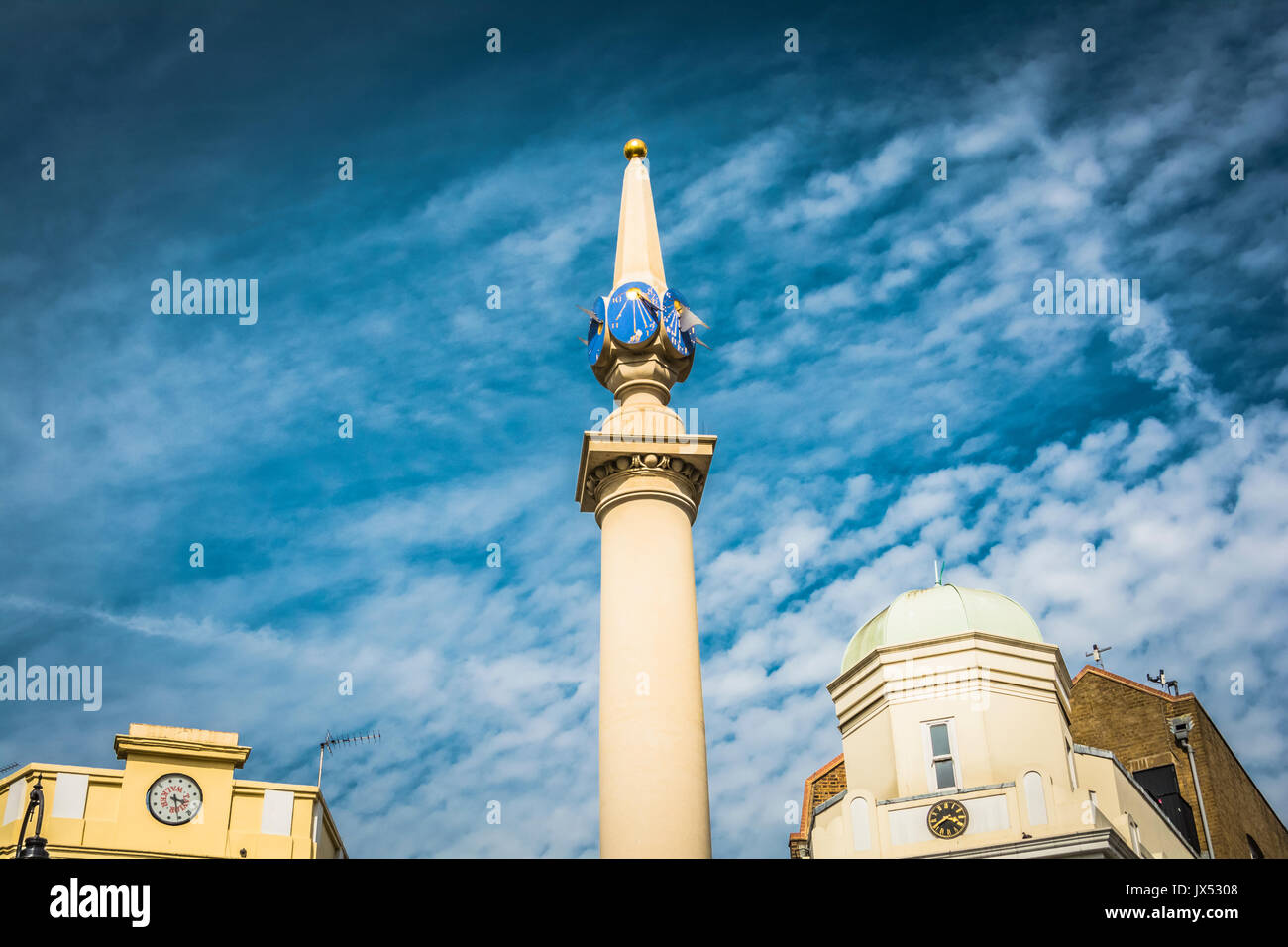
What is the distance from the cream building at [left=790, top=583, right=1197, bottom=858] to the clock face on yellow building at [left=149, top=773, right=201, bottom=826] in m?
13.6

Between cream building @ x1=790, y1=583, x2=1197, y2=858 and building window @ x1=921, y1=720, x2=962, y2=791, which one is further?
building window @ x1=921, y1=720, x2=962, y2=791

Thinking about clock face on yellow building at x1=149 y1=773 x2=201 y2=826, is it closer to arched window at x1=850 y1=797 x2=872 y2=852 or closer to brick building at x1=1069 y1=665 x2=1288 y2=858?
arched window at x1=850 y1=797 x2=872 y2=852

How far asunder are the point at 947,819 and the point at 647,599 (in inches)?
398

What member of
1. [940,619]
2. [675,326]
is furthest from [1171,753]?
[675,326]

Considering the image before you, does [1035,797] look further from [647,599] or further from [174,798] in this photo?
[174,798]

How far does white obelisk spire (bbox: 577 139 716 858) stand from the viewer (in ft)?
60.7

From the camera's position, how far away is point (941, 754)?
1116 inches

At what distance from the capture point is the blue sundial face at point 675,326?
2288 centimetres

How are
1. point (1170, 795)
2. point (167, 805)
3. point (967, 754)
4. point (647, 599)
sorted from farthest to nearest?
1. point (1170, 795)
2. point (167, 805)
3. point (967, 754)
4. point (647, 599)

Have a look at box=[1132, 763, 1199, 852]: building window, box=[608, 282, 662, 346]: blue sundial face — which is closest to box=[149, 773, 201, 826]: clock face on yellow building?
box=[608, 282, 662, 346]: blue sundial face
